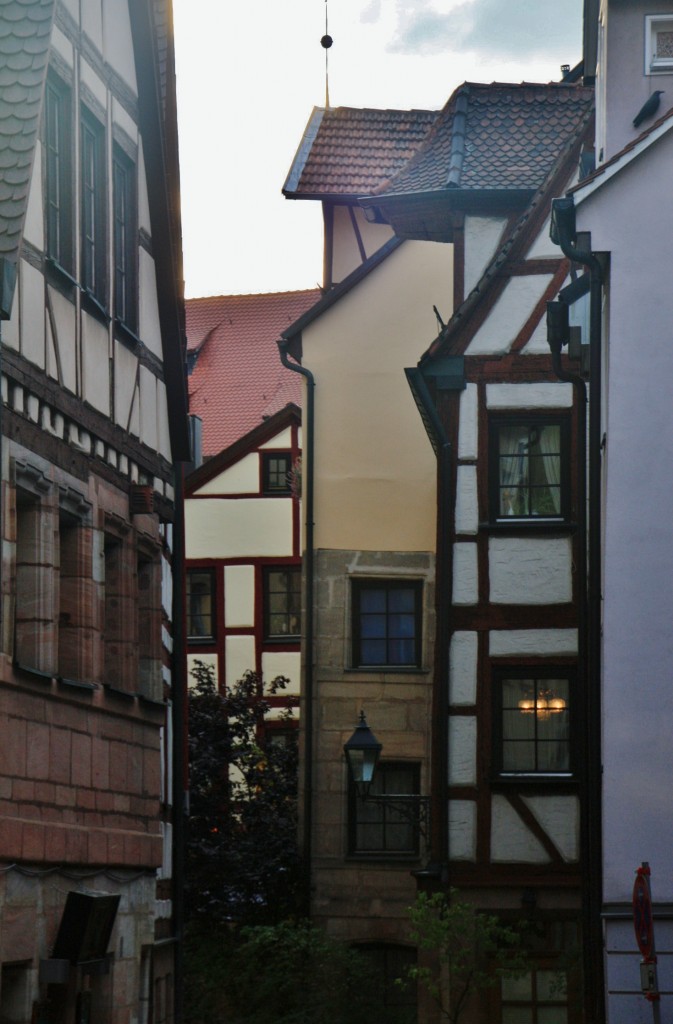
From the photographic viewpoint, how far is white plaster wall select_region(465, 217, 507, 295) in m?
20.1

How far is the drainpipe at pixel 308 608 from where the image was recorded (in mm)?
22203

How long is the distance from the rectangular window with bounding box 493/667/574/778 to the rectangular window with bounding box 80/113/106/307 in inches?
246

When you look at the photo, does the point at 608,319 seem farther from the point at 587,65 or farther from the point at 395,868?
the point at 395,868

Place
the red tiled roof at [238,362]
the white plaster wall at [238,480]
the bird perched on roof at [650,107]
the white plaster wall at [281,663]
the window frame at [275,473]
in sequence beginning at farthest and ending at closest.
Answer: the red tiled roof at [238,362]
the white plaster wall at [238,480]
the window frame at [275,473]
the white plaster wall at [281,663]
the bird perched on roof at [650,107]

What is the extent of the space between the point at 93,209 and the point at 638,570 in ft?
15.7

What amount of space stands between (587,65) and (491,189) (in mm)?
1725

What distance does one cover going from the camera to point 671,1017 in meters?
13.2

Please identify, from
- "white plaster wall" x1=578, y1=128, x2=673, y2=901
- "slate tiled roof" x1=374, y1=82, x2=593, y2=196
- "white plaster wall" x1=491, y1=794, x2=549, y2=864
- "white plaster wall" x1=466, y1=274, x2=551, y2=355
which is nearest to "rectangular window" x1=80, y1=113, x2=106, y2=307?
"white plaster wall" x1=578, y1=128, x2=673, y2=901

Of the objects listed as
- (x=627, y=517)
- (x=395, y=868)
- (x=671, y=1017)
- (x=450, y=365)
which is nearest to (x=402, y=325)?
(x=450, y=365)

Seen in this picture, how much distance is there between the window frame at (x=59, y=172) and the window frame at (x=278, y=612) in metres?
22.2

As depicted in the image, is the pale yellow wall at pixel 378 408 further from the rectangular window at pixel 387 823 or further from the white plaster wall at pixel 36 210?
the white plaster wall at pixel 36 210

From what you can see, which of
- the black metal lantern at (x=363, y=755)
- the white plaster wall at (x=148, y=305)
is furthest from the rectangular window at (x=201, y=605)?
the white plaster wall at (x=148, y=305)

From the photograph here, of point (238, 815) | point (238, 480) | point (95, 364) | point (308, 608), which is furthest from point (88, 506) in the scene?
point (238, 480)

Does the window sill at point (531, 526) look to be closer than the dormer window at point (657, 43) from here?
No
